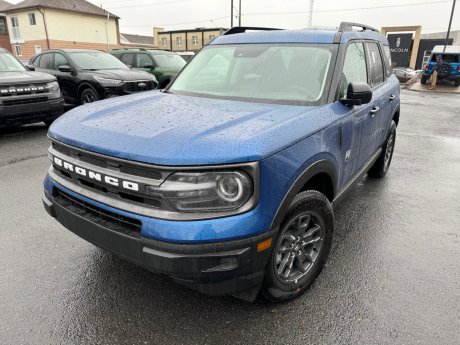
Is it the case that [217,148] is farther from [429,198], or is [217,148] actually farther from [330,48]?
[429,198]

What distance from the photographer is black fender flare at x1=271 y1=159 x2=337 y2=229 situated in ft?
6.86

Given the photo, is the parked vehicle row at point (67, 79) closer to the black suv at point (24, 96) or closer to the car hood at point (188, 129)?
the black suv at point (24, 96)

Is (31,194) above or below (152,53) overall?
below

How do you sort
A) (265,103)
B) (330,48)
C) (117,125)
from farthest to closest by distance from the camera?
(330,48) → (265,103) → (117,125)

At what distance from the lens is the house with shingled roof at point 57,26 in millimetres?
39750

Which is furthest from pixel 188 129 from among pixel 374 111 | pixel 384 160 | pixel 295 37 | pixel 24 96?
pixel 24 96

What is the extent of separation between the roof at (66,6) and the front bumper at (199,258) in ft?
149

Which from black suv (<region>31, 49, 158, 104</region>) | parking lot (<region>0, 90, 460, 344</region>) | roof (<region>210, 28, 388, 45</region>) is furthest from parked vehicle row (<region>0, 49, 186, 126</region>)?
roof (<region>210, 28, 388, 45</region>)

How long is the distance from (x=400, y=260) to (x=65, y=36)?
46.6 metres

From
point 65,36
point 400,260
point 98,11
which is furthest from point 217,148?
point 98,11

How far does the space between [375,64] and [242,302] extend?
308 centimetres

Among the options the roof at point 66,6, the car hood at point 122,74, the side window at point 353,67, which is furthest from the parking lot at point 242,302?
the roof at point 66,6

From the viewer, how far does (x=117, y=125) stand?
7.48 ft

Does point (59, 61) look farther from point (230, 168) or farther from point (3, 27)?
point (3, 27)
